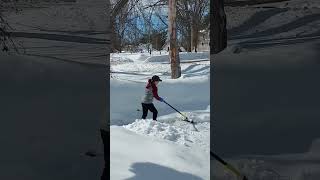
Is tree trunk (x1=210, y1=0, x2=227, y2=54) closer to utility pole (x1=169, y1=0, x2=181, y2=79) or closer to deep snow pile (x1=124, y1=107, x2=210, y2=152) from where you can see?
deep snow pile (x1=124, y1=107, x2=210, y2=152)

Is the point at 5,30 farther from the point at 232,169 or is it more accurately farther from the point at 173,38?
the point at 173,38

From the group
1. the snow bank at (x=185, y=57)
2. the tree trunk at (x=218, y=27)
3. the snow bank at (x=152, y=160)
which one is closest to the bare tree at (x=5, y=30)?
the tree trunk at (x=218, y=27)

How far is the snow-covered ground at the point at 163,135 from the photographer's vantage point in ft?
16.2

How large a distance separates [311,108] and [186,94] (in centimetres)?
1044

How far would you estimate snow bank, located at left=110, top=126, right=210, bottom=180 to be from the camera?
15.6 ft

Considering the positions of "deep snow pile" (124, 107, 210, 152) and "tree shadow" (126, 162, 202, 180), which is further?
"deep snow pile" (124, 107, 210, 152)

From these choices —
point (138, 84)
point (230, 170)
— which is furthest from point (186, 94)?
point (230, 170)

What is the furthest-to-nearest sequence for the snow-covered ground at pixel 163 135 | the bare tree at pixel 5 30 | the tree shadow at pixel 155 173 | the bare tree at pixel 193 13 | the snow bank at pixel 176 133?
the bare tree at pixel 193 13
the snow bank at pixel 176 133
the snow-covered ground at pixel 163 135
the tree shadow at pixel 155 173
the bare tree at pixel 5 30

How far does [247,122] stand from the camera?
3541 millimetres

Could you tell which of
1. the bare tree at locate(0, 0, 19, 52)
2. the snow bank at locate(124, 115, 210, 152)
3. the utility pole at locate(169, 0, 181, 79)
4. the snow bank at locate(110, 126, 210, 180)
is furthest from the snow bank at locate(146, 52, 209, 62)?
the bare tree at locate(0, 0, 19, 52)

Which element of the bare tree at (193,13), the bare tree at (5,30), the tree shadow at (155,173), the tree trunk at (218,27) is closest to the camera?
the bare tree at (5,30)

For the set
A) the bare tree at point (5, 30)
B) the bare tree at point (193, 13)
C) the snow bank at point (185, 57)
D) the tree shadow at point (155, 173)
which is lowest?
the tree shadow at point (155, 173)

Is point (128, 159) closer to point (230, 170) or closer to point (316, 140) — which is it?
point (230, 170)

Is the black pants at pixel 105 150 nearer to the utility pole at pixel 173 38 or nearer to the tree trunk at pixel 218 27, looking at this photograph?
the tree trunk at pixel 218 27
